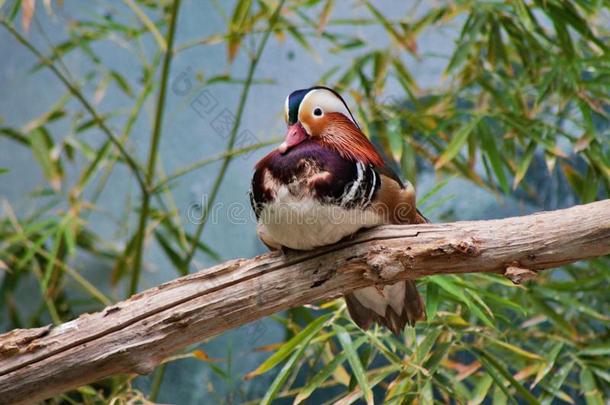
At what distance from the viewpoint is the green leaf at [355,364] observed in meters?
1.20

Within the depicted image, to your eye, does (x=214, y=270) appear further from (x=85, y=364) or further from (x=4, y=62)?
(x=4, y=62)

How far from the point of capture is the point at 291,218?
3.17ft

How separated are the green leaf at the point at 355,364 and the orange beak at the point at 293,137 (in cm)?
43

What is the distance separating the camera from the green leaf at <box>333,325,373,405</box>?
1.20 m

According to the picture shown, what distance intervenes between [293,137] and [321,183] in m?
0.09

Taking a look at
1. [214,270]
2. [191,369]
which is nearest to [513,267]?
[214,270]

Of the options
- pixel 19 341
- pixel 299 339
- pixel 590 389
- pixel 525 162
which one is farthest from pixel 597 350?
pixel 19 341

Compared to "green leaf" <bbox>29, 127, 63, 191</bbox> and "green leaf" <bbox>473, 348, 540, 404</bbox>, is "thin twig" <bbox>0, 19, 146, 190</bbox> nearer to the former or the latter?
"green leaf" <bbox>29, 127, 63, 191</bbox>

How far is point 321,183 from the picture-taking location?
0.96 meters

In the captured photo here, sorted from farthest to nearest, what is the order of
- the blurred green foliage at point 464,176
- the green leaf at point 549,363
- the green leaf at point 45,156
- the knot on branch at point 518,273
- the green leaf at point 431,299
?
the green leaf at point 45,156
the green leaf at point 549,363
the blurred green foliage at point 464,176
the green leaf at point 431,299
the knot on branch at point 518,273

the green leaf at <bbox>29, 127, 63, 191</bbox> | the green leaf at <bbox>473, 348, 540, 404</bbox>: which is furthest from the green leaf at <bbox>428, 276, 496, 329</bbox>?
the green leaf at <bbox>29, 127, 63, 191</bbox>

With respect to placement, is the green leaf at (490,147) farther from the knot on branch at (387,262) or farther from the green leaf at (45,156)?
the green leaf at (45,156)

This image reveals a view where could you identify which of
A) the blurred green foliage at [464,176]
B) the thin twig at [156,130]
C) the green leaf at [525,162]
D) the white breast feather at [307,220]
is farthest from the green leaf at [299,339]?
the green leaf at [525,162]

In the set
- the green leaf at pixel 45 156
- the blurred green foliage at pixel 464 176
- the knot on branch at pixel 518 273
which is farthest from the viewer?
the green leaf at pixel 45 156
